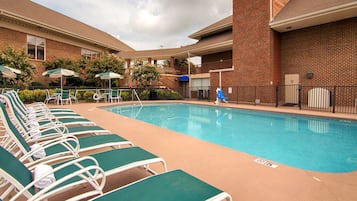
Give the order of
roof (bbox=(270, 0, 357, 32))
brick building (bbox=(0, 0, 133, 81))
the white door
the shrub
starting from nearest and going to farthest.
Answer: roof (bbox=(270, 0, 357, 32)) → the shrub → the white door → brick building (bbox=(0, 0, 133, 81))

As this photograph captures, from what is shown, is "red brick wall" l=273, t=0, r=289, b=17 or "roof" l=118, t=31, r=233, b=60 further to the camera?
"roof" l=118, t=31, r=233, b=60

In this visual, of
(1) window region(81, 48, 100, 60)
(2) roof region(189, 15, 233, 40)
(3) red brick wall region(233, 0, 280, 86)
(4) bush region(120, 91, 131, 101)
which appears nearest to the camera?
(3) red brick wall region(233, 0, 280, 86)

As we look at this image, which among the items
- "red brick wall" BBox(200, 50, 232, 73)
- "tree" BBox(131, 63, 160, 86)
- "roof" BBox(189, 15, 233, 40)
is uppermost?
"roof" BBox(189, 15, 233, 40)

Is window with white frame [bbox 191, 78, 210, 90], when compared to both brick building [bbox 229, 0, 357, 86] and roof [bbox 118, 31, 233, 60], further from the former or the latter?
brick building [bbox 229, 0, 357, 86]

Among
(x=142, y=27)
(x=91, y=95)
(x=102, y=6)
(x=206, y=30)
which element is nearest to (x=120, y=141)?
(x=91, y=95)

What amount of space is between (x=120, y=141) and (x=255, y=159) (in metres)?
2.30

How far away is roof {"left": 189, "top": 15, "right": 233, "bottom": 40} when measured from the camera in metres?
18.5

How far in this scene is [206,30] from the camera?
2008 centimetres

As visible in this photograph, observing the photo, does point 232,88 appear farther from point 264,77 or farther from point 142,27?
point 142,27

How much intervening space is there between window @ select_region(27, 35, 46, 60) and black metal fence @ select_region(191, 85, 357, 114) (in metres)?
15.1

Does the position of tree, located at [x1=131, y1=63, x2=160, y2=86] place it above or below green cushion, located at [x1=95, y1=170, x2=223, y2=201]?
above

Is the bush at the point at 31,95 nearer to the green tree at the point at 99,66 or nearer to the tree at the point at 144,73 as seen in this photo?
the green tree at the point at 99,66

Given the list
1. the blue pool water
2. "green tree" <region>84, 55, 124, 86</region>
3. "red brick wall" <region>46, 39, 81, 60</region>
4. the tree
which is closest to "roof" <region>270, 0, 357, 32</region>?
the blue pool water

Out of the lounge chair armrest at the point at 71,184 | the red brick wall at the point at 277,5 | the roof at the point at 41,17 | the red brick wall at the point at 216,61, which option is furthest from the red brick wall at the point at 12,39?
the red brick wall at the point at 277,5
